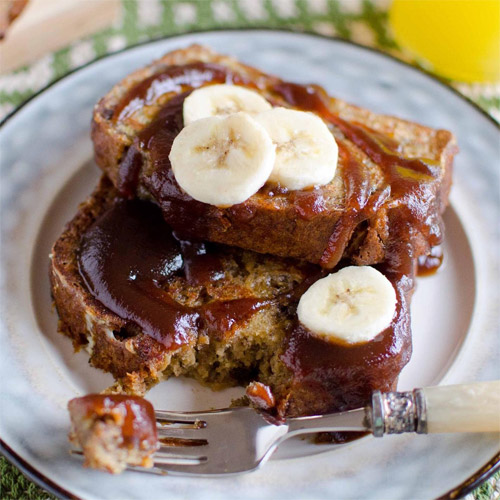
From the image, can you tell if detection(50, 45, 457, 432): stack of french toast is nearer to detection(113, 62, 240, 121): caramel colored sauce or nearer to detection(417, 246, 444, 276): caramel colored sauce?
detection(113, 62, 240, 121): caramel colored sauce

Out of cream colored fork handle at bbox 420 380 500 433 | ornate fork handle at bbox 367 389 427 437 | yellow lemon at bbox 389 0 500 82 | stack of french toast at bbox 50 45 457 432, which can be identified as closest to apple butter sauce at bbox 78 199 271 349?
stack of french toast at bbox 50 45 457 432

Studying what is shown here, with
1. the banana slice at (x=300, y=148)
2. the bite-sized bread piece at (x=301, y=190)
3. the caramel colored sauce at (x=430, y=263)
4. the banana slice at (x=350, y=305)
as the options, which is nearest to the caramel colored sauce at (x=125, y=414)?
the banana slice at (x=350, y=305)

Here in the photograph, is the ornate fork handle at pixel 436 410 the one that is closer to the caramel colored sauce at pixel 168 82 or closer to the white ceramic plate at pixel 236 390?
the white ceramic plate at pixel 236 390

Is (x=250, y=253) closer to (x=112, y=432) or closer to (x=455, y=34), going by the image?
(x=112, y=432)

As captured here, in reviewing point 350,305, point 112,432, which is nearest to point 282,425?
point 350,305

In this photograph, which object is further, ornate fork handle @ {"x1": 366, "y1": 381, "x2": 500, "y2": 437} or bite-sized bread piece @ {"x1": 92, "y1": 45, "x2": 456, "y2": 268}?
bite-sized bread piece @ {"x1": 92, "y1": 45, "x2": 456, "y2": 268}

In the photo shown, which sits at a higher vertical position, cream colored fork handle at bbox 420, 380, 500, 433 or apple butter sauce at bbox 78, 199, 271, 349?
apple butter sauce at bbox 78, 199, 271, 349

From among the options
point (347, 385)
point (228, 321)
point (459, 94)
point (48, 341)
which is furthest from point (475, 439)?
point (459, 94)
